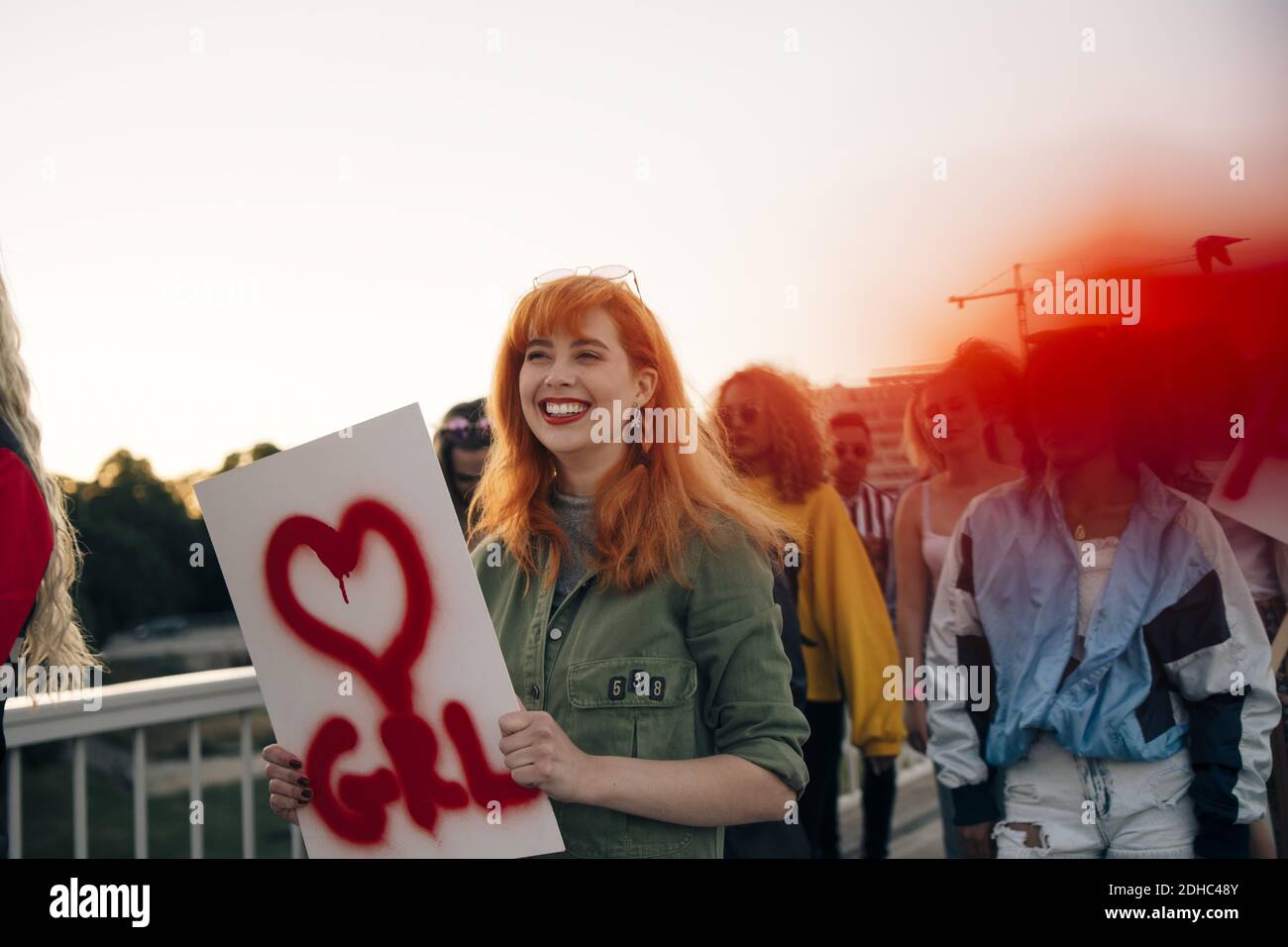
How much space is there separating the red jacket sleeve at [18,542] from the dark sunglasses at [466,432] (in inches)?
46.1

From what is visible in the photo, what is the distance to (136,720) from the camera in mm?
2627

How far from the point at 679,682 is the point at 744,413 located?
4.78ft

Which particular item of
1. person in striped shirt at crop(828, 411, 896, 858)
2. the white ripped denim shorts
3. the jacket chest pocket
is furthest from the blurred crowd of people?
the jacket chest pocket

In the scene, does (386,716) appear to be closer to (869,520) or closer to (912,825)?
(869,520)

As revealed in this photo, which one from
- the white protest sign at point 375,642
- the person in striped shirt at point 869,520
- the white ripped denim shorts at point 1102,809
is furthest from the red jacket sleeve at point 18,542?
the person in striped shirt at point 869,520

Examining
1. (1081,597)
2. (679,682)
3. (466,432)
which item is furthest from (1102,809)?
(466,432)

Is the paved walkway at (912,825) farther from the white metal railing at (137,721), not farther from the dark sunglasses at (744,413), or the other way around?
the white metal railing at (137,721)

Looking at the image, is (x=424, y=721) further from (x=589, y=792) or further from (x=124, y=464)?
(x=124, y=464)

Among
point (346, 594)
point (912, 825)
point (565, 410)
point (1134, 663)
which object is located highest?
point (565, 410)

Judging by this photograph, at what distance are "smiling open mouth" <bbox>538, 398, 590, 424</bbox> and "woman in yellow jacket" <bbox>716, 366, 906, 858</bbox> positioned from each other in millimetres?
1271

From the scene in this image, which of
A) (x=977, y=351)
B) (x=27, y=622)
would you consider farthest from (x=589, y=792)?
(x=977, y=351)

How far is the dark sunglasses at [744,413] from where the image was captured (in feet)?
9.45

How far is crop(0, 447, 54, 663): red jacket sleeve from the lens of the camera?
67.4 inches

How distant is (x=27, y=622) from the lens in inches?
74.0
